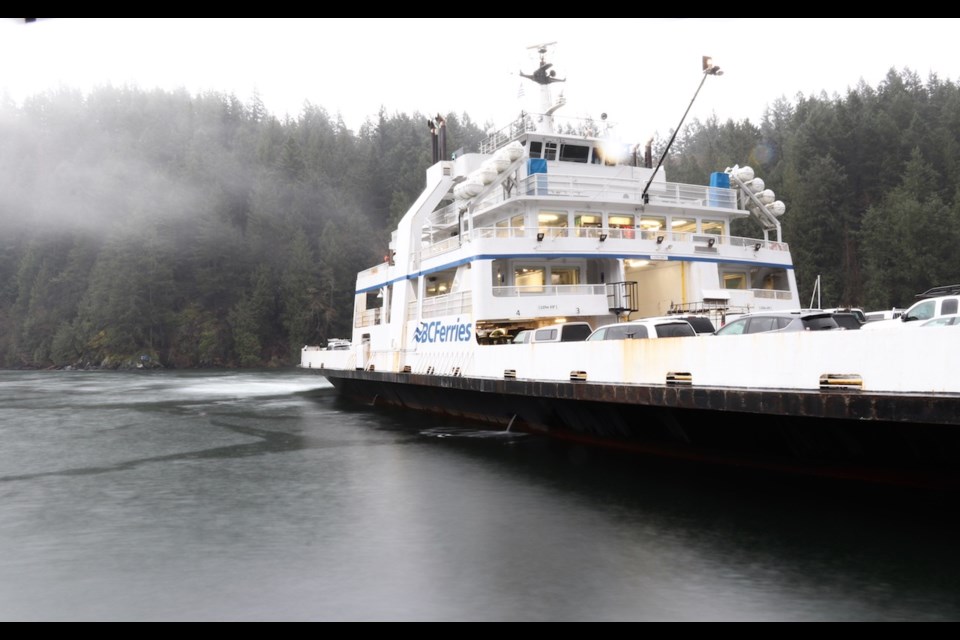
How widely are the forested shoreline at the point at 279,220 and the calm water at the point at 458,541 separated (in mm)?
50267

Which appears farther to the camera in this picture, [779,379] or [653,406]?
[653,406]

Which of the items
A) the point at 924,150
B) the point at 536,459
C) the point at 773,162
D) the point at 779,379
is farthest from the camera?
the point at 773,162

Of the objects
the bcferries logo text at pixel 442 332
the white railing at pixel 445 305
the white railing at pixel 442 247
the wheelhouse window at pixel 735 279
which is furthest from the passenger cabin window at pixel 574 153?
the bcferries logo text at pixel 442 332

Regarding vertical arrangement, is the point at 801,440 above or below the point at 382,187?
below

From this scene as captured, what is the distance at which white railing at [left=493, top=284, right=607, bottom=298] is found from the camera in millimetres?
17844

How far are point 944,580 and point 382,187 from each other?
9481cm

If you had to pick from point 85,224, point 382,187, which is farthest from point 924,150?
point 85,224

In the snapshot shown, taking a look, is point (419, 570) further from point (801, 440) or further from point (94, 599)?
point (801, 440)

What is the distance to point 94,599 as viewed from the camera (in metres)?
6.86

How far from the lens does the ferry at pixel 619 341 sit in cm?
780

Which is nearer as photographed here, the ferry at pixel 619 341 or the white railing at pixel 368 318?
the ferry at pixel 619 341

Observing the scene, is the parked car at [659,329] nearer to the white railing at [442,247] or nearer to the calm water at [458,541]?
the calm water at [458,541]

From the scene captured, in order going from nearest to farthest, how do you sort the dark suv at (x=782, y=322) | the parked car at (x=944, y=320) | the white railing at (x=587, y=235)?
the dark suv at (x=782, y=322)
the parked car at (x=944, y=320)
the white railing at (x=587, y=235)

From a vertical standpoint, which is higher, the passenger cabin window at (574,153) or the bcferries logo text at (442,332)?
the passenger cabin window at (574,153)
